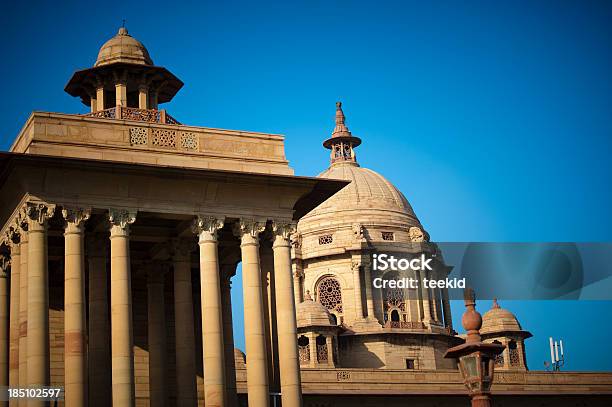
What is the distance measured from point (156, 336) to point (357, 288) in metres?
55.6

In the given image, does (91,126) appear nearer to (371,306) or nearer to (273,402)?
(273,402)

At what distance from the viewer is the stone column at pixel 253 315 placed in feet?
133

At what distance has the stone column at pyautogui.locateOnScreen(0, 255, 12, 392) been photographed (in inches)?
1622

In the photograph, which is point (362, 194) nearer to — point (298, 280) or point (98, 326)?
point (298, 280)

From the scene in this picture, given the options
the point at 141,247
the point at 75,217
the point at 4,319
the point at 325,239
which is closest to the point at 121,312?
the point at 75,217

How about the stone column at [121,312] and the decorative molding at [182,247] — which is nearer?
the stone column at [121,312]

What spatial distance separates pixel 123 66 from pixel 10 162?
9535 mm

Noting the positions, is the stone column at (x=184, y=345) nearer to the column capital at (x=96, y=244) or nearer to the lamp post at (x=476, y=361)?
the column capital at (x=96, y=244)

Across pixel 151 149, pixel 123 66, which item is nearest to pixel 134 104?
pixel 123 66

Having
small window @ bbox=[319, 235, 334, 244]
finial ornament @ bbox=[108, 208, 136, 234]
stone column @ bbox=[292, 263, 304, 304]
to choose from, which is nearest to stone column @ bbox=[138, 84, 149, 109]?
finial ornament @ bbox=[108, 208, 136, 234]

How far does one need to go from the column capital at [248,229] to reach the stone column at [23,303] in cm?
752

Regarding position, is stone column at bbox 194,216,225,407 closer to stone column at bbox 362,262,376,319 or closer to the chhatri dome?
stone column at bbox 362,262,376,319

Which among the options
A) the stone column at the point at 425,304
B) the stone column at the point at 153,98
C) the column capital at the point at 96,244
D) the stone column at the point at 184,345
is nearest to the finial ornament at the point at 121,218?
the column capital at the point at 96,244

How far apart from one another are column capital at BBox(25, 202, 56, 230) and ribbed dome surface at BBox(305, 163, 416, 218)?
64343 millimetres
